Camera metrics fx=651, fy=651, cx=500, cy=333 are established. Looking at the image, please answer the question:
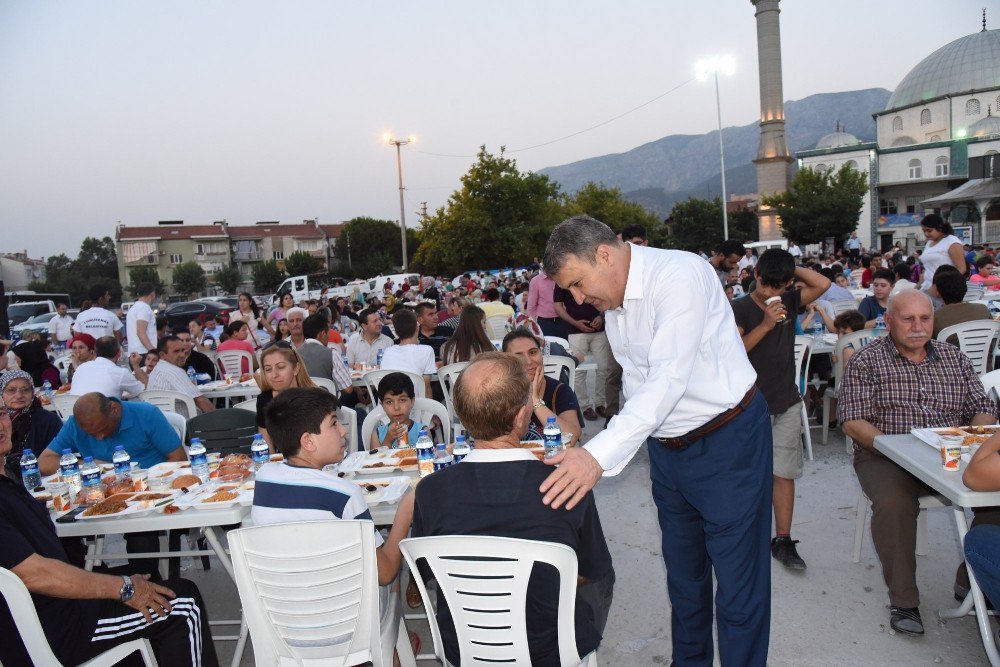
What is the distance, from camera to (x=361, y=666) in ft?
7.66

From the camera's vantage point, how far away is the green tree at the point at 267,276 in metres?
52.8

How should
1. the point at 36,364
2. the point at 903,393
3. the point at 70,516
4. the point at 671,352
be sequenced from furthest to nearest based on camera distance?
the point at 36,364 → the point at 903,393 → the point at 70,516 → the point at 671,352

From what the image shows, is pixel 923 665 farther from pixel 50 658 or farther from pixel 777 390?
pixel 50 658

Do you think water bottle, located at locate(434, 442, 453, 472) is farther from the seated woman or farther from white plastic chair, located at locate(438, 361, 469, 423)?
white plastic chair, located at locate(438, 361, 469, 423)

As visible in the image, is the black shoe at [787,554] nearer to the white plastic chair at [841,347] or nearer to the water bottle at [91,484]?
the white plastic chair at [841,347]

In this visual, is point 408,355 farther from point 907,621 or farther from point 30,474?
point 907,621

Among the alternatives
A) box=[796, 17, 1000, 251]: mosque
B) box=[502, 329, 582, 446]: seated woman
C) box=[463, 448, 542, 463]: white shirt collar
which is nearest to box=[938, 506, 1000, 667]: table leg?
box=[502, 329, 582, 446]: seated woman

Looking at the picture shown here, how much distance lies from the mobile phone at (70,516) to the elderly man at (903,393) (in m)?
3.87

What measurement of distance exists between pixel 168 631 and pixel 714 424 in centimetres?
233

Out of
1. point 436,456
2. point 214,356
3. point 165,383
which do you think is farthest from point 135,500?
point 214,356

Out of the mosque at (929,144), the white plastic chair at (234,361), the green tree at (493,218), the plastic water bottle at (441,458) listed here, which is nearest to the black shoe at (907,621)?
the plastic water bottle at (441,458)

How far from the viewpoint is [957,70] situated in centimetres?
6156

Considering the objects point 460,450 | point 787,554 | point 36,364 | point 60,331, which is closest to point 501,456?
point 460,450

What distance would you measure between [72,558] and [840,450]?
5.77 metres
